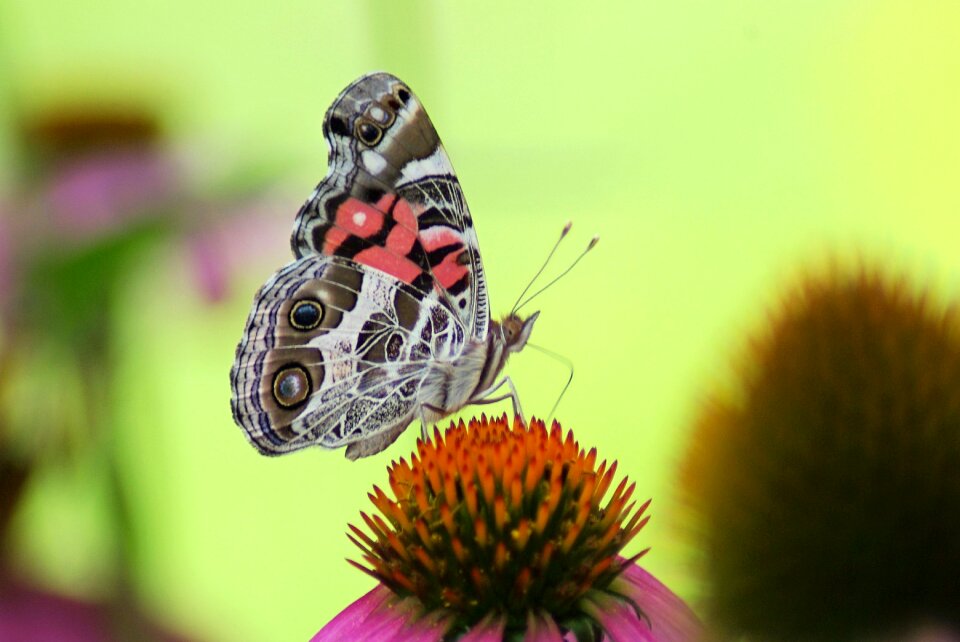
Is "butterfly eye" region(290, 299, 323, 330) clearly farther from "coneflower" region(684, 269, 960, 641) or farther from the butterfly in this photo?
"coneflower" region(684, 269, 960, 641)

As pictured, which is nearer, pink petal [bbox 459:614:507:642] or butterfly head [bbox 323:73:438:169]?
pink petal [bbox 459:614:507:642]

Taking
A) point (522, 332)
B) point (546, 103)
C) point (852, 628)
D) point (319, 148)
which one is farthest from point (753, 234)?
point (852, 628)

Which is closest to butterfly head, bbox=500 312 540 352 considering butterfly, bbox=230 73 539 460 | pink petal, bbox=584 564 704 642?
butterfly, bbox=230 73 539 460

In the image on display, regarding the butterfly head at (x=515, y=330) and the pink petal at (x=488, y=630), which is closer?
the pink petal at (x=488, y=630)

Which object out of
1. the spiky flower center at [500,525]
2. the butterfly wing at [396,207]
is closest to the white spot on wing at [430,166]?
the butterfly wing at [396,207]

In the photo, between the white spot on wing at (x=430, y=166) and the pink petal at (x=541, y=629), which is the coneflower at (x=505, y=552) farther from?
the white spot on wing at (x=430, y=166)

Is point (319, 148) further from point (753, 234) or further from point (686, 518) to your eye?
point (686, 518)

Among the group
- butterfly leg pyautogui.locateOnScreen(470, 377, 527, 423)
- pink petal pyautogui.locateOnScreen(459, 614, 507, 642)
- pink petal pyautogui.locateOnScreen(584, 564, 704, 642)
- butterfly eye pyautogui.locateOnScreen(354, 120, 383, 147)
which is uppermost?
butterfly eye pyautogui.locateOnScreen(354, 120, 383, 147)

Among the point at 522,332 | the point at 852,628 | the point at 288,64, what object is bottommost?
the point at 852,628
